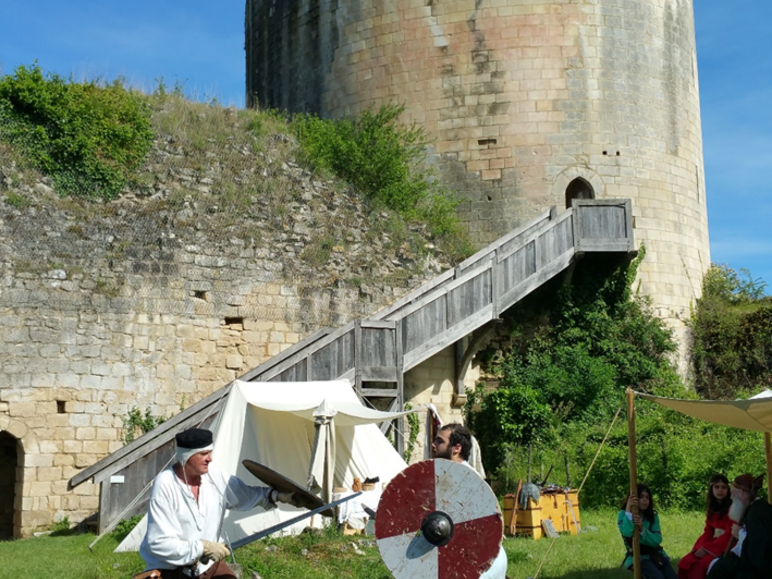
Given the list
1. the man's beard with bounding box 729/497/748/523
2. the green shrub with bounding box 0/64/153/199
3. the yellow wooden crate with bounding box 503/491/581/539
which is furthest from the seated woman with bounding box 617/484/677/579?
the green shrub with bounding box 0/64/153/199

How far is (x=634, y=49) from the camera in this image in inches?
803

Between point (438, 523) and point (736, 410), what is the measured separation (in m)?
3.04

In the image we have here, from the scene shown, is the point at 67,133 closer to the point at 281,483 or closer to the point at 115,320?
the point at 115,320

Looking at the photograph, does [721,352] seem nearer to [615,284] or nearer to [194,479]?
[615,284]

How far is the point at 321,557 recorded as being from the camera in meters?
9.44

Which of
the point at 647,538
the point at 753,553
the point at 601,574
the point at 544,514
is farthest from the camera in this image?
the point at 544,514

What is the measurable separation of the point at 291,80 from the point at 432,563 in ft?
61.5

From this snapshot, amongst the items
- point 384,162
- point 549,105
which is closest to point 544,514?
point 384,162

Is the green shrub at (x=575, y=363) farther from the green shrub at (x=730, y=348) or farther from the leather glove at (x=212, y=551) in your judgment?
the leather glove at (x=212, y=551)

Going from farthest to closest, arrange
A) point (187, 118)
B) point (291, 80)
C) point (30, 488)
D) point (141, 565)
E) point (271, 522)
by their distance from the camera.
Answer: point (291, 80), point (187, 118), point (30, 488), point (271, 522), point (141, 565)

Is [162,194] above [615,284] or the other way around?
above

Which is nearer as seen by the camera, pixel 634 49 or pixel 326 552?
pixel 326 552

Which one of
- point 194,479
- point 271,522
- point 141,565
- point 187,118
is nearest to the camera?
point 194,479

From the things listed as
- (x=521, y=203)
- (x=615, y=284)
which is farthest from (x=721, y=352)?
(x=521, y=203)
